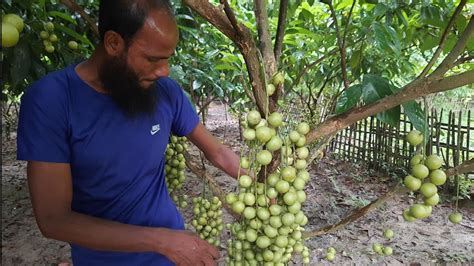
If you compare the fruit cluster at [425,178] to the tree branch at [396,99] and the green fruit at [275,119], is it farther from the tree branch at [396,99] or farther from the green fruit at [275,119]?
the green fruit at [275,119]

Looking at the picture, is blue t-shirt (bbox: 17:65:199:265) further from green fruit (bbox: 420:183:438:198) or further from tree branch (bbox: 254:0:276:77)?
green fruit (bbox: 420:183:438:198)

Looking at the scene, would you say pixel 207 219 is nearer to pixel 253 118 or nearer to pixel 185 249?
pixel 185 249

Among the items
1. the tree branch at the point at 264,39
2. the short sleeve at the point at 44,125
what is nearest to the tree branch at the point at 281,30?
the tree branch at the point at 264,39

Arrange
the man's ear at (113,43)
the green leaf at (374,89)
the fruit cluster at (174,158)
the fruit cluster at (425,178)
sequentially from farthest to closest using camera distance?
the fruit cluster at (174,158) < the man's ear at (113,43) < the green leaf at (374,89) < the fruit cluster at (425,178)

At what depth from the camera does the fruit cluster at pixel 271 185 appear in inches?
30.6

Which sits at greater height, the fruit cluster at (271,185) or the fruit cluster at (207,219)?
the fruit cluster at (271,185)

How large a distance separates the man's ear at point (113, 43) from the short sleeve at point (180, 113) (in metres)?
0.34

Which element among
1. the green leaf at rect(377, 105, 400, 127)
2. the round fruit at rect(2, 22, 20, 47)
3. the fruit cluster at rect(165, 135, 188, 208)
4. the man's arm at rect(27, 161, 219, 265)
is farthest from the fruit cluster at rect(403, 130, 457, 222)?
the fruit cluster at rect(165, 135, 188, 208)

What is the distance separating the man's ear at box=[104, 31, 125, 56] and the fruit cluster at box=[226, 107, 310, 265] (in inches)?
21.4

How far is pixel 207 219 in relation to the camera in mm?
1626

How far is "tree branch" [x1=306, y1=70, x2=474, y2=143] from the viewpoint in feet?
2.45

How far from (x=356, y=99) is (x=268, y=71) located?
1.15 ft

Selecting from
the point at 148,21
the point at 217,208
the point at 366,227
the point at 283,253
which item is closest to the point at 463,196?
the point at 366,227

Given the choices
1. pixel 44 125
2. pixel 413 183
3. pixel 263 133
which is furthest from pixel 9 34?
pixel 413 183
